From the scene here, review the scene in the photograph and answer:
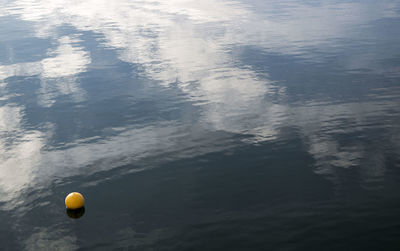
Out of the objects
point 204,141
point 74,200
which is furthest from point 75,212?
point 204,141

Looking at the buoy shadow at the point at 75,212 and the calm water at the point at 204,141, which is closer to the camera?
the calm water at the point at 204,141

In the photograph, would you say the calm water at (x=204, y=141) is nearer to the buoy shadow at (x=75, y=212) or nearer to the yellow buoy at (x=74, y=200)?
the buoy shadow at (x=75, y=212)

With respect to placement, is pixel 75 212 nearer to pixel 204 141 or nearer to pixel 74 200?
pixel 74 200

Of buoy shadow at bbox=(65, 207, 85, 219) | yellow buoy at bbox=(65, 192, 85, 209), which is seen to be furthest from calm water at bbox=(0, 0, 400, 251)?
yellow buoy at bbox=(65, 192, 85, 209)

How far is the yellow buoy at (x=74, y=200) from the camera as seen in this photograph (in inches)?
426

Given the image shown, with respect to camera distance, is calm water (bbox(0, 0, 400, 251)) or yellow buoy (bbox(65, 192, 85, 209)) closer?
calm water (bbox(0, 0, 400, 251))

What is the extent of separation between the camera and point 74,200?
1083 cm

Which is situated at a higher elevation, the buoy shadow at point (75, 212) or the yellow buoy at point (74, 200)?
the yellow buoy at point (74, 200)

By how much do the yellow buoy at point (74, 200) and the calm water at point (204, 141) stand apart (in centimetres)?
25

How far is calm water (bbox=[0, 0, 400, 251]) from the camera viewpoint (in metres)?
10.1

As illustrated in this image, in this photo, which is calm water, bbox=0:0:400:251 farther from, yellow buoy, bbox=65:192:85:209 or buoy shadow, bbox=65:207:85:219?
yellow buoy, bbox=65:192:85:209

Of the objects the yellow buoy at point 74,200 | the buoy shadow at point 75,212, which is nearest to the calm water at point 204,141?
the buoy shadow at point 75,212

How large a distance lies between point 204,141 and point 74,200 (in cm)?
481

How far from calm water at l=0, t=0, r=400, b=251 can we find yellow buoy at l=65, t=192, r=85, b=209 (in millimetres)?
249
